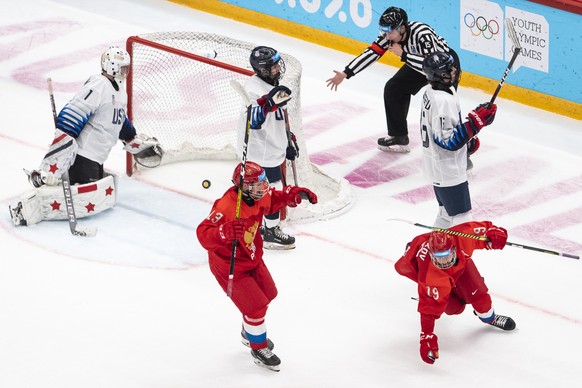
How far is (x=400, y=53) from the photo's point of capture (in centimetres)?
777

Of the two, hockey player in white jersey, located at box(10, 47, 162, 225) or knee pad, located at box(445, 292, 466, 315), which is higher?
hockey player in white jersey, located at box(10, 47, 162, 225)

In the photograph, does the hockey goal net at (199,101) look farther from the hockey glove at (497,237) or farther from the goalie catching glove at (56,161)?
Result: the hockey glove at (497,237)

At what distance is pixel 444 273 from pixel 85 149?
2271 mm

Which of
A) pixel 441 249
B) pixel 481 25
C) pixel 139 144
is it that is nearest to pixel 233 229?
pixel 441 249

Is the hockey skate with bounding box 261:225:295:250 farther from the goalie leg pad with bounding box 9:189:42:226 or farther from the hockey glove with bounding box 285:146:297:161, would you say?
the goalie leg pad with bounding box 9:189:42:226

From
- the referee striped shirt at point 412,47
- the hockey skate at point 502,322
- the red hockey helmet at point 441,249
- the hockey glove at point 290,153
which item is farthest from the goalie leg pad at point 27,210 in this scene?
the hockey skate at point 502,322

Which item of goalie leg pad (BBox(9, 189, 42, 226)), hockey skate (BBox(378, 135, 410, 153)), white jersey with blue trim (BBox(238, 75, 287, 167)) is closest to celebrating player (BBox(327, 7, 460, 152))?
hockey skate (BBox(378, 135, 410, 153))

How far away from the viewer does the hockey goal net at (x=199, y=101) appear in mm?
7320

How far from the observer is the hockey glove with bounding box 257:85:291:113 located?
20.2 ft

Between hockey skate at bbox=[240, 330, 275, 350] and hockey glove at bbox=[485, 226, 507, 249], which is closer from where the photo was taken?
hockey glove at bbox=[485, 226, 507, 249]

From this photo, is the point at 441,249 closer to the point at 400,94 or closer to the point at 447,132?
the point at 447,132

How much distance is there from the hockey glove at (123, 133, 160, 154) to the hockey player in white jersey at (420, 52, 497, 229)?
1850 mm

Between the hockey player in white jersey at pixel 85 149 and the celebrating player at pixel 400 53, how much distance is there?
1.40 metres

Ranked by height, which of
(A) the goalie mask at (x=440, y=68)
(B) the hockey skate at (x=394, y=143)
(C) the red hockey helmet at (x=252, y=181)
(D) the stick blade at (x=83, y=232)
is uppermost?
(A) the goalie mask at (x=440, y=68)
